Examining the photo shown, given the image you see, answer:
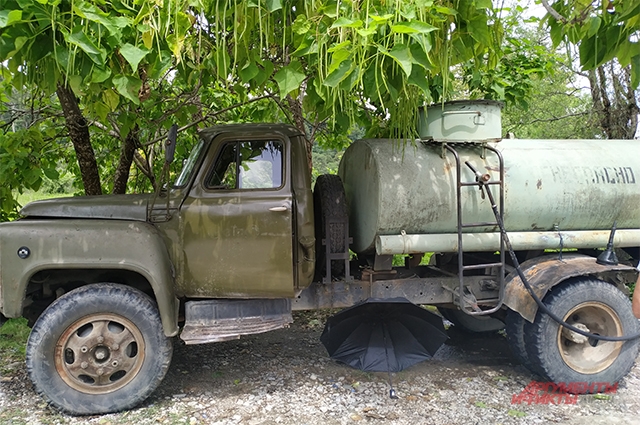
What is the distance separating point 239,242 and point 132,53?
182 cm

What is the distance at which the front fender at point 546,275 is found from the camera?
4371 mm

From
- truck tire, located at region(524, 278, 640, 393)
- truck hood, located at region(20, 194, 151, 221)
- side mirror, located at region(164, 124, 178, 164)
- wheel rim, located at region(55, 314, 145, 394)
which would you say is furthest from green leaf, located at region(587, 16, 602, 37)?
wheel rim, located at region(55, 314, 145, 394)

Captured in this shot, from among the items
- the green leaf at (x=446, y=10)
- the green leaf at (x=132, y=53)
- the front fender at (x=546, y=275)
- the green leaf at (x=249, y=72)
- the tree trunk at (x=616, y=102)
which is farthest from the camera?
the tree trunk at (x=616, y=102)

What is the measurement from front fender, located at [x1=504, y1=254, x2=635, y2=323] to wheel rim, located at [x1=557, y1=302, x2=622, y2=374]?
330 mm

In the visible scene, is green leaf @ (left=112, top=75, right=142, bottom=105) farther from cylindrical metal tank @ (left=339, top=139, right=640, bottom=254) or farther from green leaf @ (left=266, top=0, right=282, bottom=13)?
cylindrical metal tank @ (left=339, top=139, right=640, bottom=254)

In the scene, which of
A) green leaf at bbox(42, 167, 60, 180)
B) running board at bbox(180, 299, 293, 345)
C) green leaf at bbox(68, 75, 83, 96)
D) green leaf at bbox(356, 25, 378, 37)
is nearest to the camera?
green leaf at bbox(356, 25, 378, 37)

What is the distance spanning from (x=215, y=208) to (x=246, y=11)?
5.87 feet

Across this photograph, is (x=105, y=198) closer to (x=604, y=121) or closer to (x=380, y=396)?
(x=380, y=396)

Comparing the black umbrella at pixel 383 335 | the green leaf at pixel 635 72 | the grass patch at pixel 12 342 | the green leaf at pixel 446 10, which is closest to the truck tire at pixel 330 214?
the black umbrella at pixel 383 335

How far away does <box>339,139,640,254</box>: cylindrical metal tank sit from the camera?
14.4ft

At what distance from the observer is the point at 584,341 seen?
179 inches

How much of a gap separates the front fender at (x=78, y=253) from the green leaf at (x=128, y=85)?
1310mm

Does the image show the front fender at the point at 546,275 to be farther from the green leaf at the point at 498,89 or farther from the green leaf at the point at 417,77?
the green leaf at the point at 417,77

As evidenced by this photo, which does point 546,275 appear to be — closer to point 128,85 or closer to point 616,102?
point 128,85
